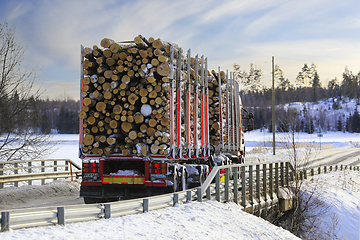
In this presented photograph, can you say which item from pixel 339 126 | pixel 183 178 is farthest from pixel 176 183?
pixel 339 126

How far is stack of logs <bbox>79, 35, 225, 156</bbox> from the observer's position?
346 inches

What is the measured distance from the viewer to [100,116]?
9.06 m

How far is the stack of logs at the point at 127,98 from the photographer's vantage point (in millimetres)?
8789

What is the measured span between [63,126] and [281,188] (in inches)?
3091

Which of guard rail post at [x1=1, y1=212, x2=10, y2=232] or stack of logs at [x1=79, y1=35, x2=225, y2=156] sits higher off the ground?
stack of logs at [x1=79, y1=35, x2=225, y2=156]

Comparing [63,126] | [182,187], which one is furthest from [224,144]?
[63,126]

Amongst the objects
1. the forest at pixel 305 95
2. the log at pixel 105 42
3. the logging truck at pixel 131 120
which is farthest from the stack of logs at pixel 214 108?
the forest at pixel 305 95

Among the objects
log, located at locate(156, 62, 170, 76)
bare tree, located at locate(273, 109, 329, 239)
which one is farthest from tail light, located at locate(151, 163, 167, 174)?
bare tree, located at locate(273, 109, 329, 239)

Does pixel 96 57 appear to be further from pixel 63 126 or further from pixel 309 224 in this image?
pixel 63 126

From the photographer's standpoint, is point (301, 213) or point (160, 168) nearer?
point (160, 168)

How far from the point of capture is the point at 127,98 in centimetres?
898

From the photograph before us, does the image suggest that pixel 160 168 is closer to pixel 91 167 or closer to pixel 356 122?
pixel 91 167

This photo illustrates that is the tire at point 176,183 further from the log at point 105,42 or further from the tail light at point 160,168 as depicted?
the log at point 105,42

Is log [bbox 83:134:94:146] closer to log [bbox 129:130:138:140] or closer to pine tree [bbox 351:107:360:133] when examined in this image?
log [bbox 129:130:138:140]
